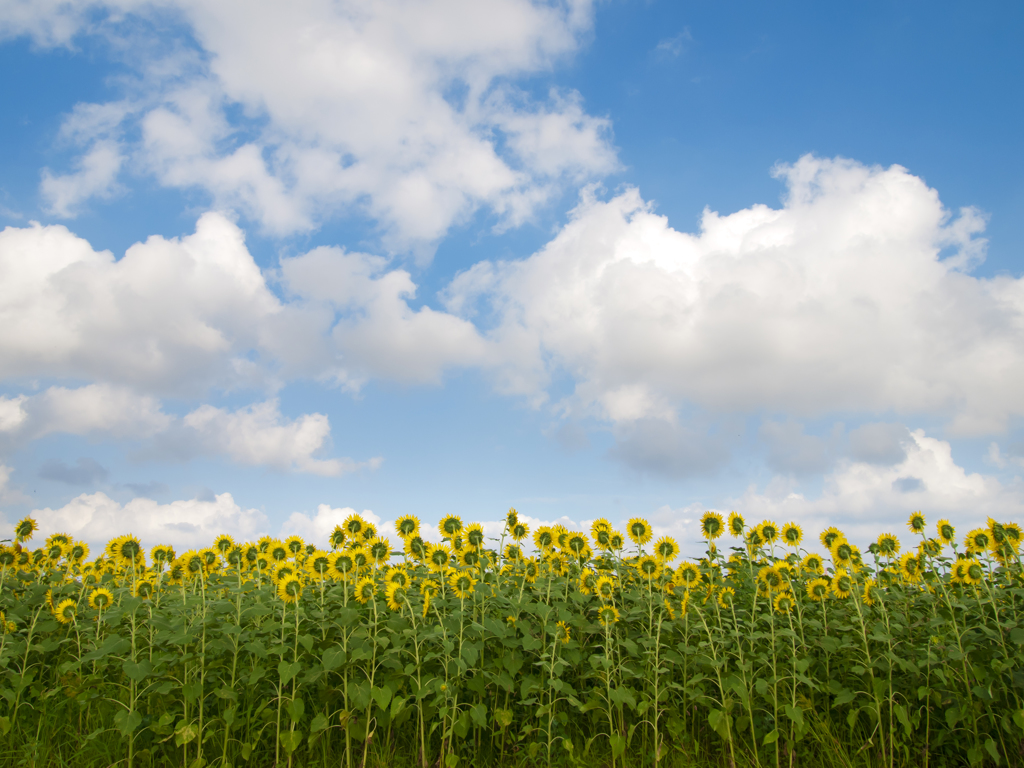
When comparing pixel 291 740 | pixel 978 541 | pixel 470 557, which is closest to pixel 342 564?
pixel 470 557

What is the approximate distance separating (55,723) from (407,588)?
14.9ft

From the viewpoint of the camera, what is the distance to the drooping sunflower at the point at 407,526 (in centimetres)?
738

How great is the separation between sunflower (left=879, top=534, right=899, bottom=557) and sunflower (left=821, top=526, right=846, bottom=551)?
20.2 inches

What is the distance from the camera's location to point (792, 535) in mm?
8609

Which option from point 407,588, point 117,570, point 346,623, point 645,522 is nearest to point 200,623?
point 346,623

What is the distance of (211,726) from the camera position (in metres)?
6.60

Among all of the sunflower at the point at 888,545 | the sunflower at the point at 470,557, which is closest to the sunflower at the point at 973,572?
the sunflower at the point at 888,545

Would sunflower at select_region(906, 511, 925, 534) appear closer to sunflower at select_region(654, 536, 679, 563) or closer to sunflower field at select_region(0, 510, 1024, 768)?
sunflower field at select_region(0, 510, 1024, 768)

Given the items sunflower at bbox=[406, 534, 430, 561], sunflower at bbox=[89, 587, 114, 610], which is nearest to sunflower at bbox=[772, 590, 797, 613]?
sunflower at bbox=[406, 534, 430, 561]

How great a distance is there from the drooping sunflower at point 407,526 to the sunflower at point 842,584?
5.03m

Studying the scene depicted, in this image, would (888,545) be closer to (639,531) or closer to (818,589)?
(818,589)

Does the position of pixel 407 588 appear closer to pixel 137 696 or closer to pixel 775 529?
pixel 137 696

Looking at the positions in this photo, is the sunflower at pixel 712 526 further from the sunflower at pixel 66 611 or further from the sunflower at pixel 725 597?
the sunflower at pixel 66 611

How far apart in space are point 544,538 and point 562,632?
1317 millimetres
